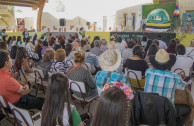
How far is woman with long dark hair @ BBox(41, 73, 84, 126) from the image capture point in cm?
131

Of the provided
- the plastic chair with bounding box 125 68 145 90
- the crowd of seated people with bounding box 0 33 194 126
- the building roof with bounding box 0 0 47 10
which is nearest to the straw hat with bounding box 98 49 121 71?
the crowd of seated people with bounding box 0 33 194 126

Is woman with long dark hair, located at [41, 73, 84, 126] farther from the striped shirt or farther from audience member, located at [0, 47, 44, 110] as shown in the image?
the striped shirt

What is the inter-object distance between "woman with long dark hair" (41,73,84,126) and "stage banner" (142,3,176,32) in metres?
9.73

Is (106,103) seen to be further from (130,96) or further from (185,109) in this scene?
(185,109)

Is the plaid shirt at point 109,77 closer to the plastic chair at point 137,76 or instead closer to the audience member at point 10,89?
the plastic chair at point 137,76

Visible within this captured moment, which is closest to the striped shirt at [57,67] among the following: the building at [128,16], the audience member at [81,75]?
the audience member at [81,75]

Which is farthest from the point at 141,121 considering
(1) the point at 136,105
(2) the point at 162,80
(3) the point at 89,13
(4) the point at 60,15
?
(3) the point at 89,13

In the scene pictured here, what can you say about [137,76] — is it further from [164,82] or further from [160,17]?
[160,17]

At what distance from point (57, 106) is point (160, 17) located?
10192 millimetres

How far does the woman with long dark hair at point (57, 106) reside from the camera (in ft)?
4.29

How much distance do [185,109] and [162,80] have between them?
0.43 meters

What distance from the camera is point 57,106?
A: 52.1 inches

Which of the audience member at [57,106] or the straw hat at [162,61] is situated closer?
the audience member at [57,106]

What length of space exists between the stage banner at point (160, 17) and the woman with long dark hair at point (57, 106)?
9.73 m
